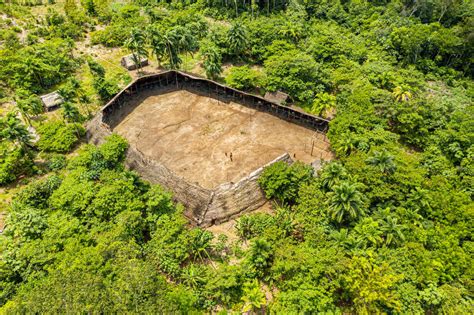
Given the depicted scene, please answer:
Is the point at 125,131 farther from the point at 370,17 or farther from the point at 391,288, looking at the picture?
the point at 370,17

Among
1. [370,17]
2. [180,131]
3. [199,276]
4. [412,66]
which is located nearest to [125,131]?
[180,131]

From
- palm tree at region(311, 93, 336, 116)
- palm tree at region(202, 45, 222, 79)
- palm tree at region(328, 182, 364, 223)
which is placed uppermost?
palm tree at region(202, 45, 222, 79)

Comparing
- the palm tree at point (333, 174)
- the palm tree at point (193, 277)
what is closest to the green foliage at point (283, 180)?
the palm tree at point (333, 174)

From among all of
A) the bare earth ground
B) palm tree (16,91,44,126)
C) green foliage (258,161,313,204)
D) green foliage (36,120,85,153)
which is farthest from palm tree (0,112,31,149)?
green foliage (258,161,313,204)

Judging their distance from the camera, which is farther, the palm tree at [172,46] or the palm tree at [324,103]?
the palm tree at [172,46]

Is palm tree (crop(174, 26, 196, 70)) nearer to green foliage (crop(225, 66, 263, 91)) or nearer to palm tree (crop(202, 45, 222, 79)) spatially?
palm tree (crop(202, 45, 222, 79))

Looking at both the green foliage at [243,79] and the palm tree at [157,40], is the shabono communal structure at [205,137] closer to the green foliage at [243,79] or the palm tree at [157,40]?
the green foliage at [243,79]
